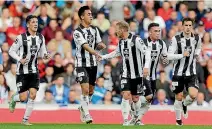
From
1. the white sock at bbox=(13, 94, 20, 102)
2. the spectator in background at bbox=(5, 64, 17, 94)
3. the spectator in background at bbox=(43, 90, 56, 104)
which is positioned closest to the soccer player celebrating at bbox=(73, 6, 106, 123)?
the white sock at bbox=(13, 94, 20, 102)

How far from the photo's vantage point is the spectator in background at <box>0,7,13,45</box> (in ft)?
86.2

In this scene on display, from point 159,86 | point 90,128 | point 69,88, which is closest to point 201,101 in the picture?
point 159,86

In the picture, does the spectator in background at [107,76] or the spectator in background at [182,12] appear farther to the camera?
the spectator in background at [182,12]

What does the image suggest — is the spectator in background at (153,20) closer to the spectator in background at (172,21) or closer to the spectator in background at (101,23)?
the spectator in background at (172,21)

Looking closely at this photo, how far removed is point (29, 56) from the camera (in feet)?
64.7

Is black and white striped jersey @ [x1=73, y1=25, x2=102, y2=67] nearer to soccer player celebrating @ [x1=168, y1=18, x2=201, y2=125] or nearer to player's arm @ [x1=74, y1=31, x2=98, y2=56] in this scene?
player's arm @ [x1=74, y1=31, x2=98, y2=56]

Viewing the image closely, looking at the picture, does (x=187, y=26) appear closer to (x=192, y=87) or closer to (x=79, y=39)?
(x=192, y=87)

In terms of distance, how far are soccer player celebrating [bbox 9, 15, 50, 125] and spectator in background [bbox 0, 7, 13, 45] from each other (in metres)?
6.44

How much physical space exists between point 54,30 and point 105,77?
2.64 meters

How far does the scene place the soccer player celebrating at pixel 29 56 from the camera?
1969 centimetres

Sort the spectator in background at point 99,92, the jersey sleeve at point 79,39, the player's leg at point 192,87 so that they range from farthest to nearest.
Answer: the spectator in background at point 99,92, the player's leg at point 192,87, the jersey sleeve at point 79,39

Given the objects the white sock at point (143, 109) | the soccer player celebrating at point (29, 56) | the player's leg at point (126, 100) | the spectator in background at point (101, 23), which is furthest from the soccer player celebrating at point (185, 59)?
the spectator in background at point (101, 23)

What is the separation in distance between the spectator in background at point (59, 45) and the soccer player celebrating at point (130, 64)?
6.13 meters

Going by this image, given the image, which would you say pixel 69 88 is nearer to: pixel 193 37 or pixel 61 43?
pixel 61 43
